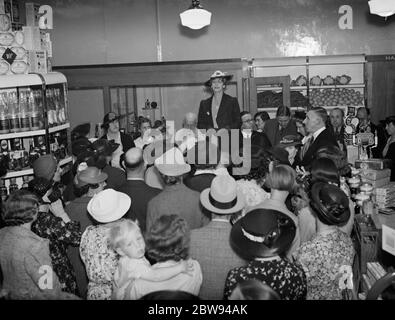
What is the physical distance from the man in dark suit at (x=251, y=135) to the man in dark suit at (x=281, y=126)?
368 mm

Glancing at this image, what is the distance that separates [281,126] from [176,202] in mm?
3134

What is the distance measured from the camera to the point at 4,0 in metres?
5.53

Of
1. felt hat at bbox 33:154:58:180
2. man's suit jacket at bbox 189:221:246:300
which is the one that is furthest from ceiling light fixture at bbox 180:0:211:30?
man's suit jacket at bbox 189:221:246:300

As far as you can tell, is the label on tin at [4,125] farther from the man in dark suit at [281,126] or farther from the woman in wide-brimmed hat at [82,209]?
the man in dark suit at [281,126]

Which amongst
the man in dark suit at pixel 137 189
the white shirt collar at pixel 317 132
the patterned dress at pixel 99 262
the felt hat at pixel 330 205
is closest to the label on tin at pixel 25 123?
the man in dark suit at pixel 137 189

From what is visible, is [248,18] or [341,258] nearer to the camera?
[341,258]

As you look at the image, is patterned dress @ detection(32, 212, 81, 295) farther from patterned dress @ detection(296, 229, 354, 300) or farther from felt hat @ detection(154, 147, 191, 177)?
patterned dress @ detection(296, 229, 354, 300)

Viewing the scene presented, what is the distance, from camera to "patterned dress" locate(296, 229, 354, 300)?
287 cm

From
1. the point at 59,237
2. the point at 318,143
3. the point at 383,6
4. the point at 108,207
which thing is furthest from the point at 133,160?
the point at 383,6

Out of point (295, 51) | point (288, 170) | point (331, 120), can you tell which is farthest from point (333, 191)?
point (295, 51)

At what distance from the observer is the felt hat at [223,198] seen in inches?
121
